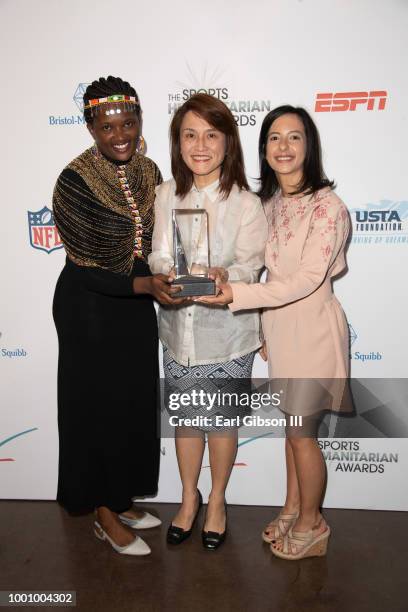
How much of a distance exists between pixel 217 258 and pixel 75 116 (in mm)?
953

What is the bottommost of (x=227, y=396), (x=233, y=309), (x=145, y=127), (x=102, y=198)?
(x=227, y=396)

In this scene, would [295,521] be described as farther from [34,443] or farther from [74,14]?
[74,14]

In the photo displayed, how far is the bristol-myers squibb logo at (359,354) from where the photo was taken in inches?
99.3

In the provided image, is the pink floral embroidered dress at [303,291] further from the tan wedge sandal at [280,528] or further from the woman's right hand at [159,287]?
the tan wedge sandal at [280,528]

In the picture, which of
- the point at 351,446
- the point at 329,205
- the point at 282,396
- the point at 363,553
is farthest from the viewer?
the point at 351,446

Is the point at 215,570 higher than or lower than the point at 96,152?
lower

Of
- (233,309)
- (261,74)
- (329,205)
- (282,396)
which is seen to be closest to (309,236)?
(329,205)

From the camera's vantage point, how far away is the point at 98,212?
6.64 ft

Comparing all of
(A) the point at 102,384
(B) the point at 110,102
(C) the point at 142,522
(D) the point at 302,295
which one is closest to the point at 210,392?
(A) the point at 102,384

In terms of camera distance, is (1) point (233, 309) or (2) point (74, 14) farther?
(2) point (74, 14)

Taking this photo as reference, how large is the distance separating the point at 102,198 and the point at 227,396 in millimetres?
905

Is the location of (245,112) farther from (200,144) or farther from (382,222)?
(382,222)

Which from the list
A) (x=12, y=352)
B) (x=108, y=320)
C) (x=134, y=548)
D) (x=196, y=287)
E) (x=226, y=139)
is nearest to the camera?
(x=196, y=287)

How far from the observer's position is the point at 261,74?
231 cm
